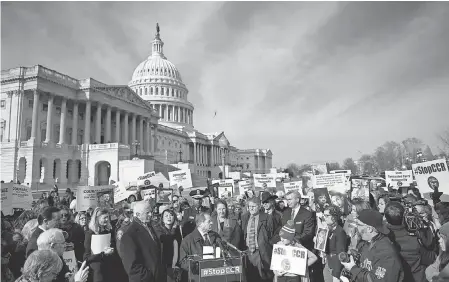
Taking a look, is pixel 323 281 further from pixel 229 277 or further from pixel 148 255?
pixel 148 255

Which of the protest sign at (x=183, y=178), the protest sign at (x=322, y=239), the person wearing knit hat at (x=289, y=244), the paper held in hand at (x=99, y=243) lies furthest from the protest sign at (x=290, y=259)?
the protest sign at (x=183, y=178)

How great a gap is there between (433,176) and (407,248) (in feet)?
23.0

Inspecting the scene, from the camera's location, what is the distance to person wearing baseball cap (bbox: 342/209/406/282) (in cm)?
388

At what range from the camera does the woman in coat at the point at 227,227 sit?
694 cm

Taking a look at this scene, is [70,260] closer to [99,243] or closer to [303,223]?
[99,243]

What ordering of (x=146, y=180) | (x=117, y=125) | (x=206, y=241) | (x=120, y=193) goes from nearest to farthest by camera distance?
(x=206, y=241) → (x=120, y=193) → (x=146, y=180) → (x=117, y=125)

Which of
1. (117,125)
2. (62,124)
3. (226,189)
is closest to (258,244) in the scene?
(226,189)

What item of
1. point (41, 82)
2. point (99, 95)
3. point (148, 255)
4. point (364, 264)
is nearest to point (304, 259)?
point (364, 264)

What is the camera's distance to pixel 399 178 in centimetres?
1777

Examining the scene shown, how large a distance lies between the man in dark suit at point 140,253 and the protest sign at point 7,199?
8.64 meters

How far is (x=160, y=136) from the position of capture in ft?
270

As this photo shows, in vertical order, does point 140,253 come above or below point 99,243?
below

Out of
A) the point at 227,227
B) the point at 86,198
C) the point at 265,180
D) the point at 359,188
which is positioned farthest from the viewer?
the point at 265,180

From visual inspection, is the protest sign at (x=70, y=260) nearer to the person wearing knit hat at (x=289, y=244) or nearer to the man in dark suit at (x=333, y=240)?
the person wearing knit hat at (x=289, y=244)
